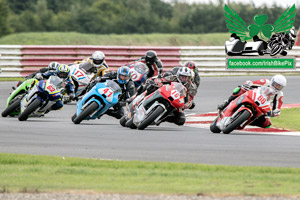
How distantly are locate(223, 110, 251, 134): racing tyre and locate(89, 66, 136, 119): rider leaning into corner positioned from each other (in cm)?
284

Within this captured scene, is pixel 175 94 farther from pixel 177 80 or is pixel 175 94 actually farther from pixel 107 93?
pixel 107 93

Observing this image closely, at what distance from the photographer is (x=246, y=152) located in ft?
36.4

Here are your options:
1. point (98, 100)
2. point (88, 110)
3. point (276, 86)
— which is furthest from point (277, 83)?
point (88, 110)

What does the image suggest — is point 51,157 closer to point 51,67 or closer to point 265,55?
point 51,67

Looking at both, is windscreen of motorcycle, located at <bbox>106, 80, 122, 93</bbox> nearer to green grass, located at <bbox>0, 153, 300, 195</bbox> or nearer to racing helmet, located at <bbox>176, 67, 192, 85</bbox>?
racing helmet, located at <bbox>176, 67, 192, 85</bbox>

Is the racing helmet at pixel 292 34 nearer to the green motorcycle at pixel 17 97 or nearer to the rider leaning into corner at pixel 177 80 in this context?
the green motorcycle at pixel 17 97

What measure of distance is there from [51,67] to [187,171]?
8986 millimetres

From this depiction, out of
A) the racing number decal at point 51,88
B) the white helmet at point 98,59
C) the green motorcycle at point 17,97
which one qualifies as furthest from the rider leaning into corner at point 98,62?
the racing number decal at point 51,88

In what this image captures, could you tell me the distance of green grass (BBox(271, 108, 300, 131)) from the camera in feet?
49.6

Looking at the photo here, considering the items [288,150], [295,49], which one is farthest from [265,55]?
[288,150]

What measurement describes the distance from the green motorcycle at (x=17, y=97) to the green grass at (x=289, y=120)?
541cm

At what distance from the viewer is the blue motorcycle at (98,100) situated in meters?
14.8

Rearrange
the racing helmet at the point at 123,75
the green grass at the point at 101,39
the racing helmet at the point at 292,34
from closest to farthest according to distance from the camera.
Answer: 1. the racing helmet at the point at 123,75
2. the racing helmet at the point at 292,34
3. the green grass at the point at 101,39

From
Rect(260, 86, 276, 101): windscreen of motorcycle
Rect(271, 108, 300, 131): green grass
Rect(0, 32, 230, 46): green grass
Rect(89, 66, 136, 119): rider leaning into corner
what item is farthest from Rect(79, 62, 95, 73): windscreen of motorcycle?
Rect(0, 32, 230, 46): green grass
